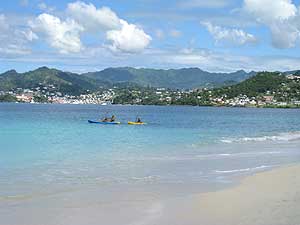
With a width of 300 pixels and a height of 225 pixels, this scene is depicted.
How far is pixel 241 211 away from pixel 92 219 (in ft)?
14.4

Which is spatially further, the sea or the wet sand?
the sea

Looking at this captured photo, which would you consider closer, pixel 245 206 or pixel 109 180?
pixel 245 206

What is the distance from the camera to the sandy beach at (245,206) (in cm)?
1302

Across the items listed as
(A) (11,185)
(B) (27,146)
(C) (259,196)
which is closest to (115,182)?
(A) (11,185)

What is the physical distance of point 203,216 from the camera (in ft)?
45.1

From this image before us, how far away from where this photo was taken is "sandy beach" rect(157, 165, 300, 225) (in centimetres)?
1302

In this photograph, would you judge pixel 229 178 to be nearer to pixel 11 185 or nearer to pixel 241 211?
pixel 241 211

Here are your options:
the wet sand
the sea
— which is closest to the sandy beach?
the wet sand

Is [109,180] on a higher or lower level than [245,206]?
lower

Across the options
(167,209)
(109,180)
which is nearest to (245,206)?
(167,209)

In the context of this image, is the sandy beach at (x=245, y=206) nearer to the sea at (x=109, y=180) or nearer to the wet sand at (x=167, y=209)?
the wet sand at (x=167, y=209)

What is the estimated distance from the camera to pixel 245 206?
14.9 metres

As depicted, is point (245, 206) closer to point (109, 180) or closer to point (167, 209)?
point (167, 209)

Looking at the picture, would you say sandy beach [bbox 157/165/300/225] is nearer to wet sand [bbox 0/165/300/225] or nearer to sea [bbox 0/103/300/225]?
wet sand [bbox 0/165/300/225]
